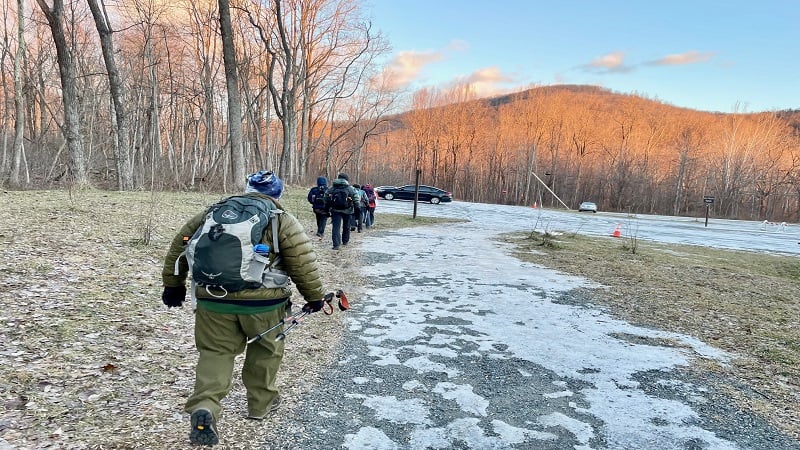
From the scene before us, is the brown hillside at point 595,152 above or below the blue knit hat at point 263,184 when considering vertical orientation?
above

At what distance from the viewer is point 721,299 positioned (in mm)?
7773

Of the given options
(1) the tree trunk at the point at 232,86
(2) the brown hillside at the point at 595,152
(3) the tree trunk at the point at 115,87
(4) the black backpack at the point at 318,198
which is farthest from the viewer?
(2) the brown hillside at the point at 595,152

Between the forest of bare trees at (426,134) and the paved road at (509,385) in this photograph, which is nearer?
the paved road at (509,385)

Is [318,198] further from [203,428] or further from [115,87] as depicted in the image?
[115,87]

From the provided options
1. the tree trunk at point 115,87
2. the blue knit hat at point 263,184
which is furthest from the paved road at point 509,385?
the tree trunk at point 115,87

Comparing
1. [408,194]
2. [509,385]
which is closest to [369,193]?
[509,385]

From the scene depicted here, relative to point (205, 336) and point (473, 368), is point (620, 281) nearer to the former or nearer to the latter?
point (473, 368)

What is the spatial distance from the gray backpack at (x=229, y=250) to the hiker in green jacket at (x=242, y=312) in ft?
0.11

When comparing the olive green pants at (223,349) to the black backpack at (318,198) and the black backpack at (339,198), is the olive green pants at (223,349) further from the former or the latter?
the black backpack at (318,198)

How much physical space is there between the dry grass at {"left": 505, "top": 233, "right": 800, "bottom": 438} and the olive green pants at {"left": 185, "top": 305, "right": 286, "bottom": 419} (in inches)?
153

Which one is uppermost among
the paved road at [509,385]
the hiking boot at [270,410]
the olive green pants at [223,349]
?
the olive green pants at [223,349]

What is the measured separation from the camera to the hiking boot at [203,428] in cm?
245

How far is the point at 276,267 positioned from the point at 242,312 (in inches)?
13.2

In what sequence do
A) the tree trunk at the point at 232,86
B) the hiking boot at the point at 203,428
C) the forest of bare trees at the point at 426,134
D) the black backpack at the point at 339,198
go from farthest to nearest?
the forest of bare trees at the point at 426,134 → the tree trunk at the point at 232,86 → the black backpack at the point at 339,198 → the hiking boot at the point at 203,428
